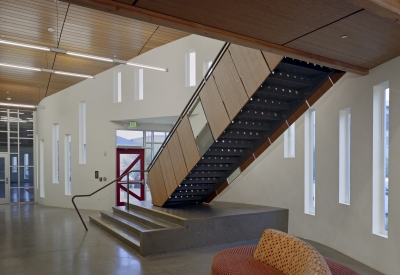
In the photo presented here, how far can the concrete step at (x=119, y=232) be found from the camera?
6.54 meters

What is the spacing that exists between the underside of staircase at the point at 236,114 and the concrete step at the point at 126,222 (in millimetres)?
866

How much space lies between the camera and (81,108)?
13.3m

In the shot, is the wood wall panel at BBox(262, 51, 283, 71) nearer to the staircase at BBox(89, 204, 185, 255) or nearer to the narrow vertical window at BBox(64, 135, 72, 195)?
the staircase at BBox(89, 204, 185, 255)

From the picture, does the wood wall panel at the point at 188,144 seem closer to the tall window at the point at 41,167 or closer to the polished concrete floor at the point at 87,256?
the polished concrete floor at the point at 87,256

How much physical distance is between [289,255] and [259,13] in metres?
2.27

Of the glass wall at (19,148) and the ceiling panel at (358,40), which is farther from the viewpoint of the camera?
the glass wall at (19,148)

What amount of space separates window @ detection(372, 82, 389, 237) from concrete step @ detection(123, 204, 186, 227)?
3.42 meters

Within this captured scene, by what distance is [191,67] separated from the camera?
1020cm

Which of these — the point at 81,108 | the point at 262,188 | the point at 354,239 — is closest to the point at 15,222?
the point at 81,108

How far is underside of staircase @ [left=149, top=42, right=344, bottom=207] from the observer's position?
4984 mm

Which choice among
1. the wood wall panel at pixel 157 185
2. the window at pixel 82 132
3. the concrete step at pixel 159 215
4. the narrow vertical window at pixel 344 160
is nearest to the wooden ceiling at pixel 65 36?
the window at pixel 82 132

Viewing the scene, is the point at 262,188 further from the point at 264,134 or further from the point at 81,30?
the point at 81,30

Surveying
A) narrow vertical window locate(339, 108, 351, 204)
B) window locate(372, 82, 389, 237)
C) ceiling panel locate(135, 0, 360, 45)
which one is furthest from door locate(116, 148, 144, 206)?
ceiling panel locate(135, 0, 360, 45)

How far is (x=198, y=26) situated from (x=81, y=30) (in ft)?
22.6
